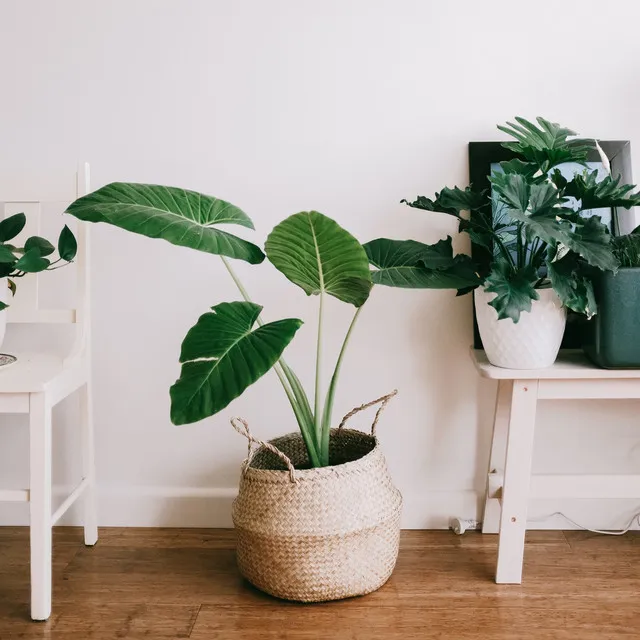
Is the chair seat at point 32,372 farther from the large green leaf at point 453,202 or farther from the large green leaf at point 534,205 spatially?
the large green leaf at point 534,205

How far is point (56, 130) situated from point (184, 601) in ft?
3.87

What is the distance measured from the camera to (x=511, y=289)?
1.44 meters

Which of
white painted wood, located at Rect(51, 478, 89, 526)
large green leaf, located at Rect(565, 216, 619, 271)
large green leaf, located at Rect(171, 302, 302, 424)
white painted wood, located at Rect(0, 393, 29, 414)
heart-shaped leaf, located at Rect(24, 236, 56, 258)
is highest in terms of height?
large green leaf, located at Rect(565, 216, 619, 271)

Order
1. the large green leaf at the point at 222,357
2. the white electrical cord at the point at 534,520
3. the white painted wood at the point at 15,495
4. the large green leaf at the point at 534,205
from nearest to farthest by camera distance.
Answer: the large green leaf at the point at 222,357
the large green leaf at the point at 534,205
the white painted wood at the point at 15,495
the white electrical cord at the point at 534,520

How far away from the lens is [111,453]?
6.30 feet

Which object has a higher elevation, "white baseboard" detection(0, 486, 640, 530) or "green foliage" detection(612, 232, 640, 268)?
"green foliage" detection(612, 232, 640, 268)

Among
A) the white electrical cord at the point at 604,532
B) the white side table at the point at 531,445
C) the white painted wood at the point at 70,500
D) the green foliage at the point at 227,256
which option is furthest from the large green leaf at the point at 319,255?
the white electrical cord at the point at 604,532

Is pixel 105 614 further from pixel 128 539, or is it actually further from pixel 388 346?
pixel 388 346

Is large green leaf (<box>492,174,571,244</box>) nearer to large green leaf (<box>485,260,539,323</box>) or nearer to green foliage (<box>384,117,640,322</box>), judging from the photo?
green foliage (<box>384,117,640,322</box>)

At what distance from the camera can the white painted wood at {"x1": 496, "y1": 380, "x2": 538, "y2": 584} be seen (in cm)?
154

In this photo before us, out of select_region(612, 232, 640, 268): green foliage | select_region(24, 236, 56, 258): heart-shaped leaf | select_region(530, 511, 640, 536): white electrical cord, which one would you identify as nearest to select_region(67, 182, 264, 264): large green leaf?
select_region(24, 236, 56, 258): heart-shaped leaf

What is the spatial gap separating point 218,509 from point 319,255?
853 millimetres

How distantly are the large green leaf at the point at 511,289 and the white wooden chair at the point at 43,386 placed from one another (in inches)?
35.5

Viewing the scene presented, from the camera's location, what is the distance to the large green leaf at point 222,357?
1.21 metres
